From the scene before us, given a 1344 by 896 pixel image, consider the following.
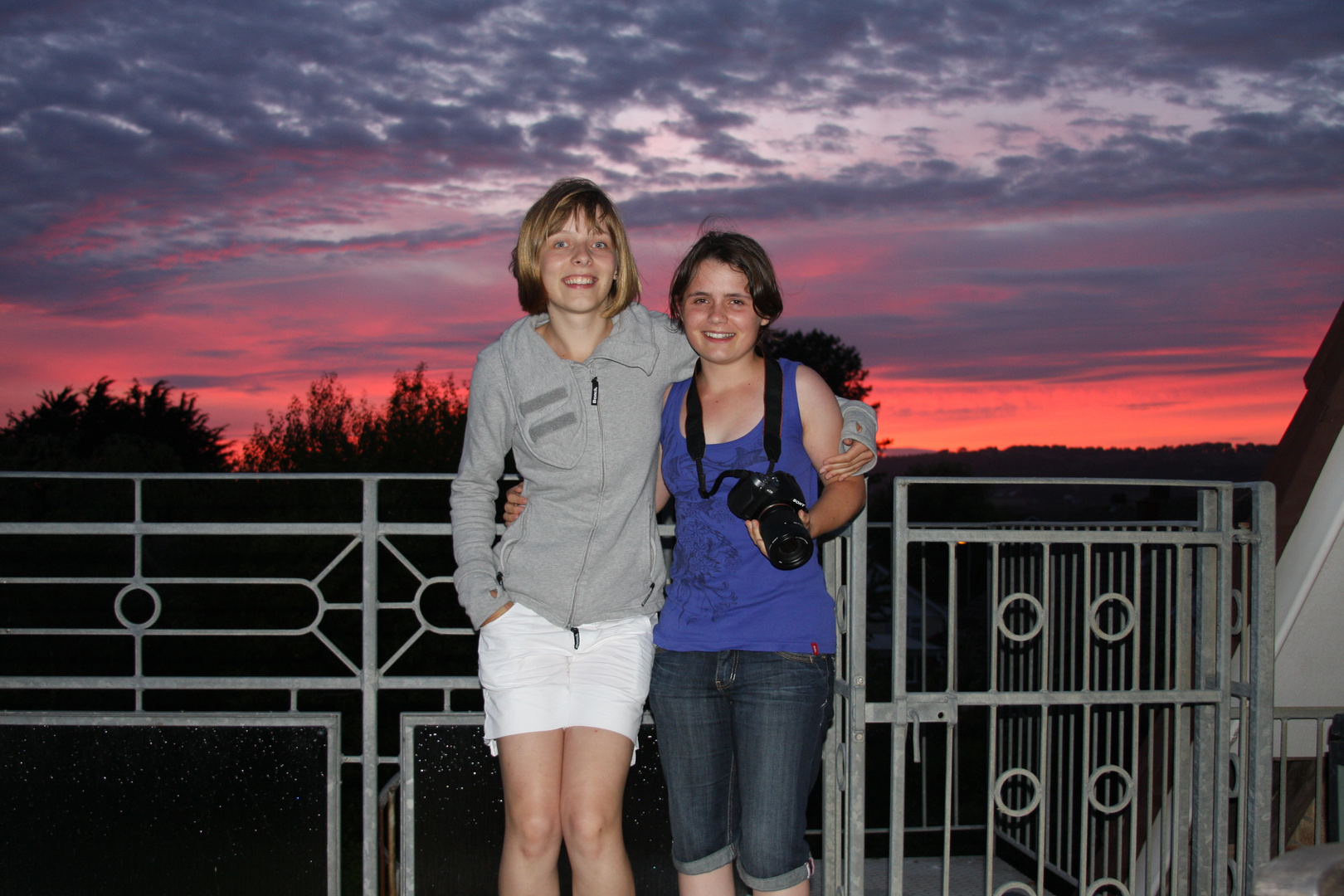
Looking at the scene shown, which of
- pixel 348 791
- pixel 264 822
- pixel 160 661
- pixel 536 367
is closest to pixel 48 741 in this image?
pixel 264 822

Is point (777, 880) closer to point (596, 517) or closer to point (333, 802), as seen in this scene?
point (596, 517)

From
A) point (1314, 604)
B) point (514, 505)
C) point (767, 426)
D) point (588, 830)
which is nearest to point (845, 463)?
point (767, 426)

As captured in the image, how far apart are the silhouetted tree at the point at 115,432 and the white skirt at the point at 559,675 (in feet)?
72.3

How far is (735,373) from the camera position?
8.30ft

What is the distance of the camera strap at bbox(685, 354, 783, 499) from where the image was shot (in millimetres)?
2391

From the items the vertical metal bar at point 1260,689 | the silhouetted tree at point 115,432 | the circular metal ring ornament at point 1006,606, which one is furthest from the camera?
the silhouetted tree at point 115,432

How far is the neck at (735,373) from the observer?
8.29ft

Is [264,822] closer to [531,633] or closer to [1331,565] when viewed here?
[531,633]

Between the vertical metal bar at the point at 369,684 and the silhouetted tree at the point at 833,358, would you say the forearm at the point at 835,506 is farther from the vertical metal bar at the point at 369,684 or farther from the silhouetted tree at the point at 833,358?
the silhouetted tree at the point at 833,358

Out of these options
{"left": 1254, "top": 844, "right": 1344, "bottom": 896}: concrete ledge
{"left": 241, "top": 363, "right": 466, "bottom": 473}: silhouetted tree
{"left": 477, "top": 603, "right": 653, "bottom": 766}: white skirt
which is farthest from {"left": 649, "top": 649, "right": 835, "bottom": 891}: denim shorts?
{"left": 241, "top": 363, "right": 466, "bottom": 473}: silhouetted tree

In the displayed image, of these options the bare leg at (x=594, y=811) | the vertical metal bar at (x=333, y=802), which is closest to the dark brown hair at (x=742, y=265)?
the bare leg at (x=594, y=811)

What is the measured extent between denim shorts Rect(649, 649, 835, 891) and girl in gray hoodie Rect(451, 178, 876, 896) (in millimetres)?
131

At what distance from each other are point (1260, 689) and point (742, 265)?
245cm

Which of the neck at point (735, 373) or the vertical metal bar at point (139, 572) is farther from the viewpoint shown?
the vertical metal bar at point (139, 572)
